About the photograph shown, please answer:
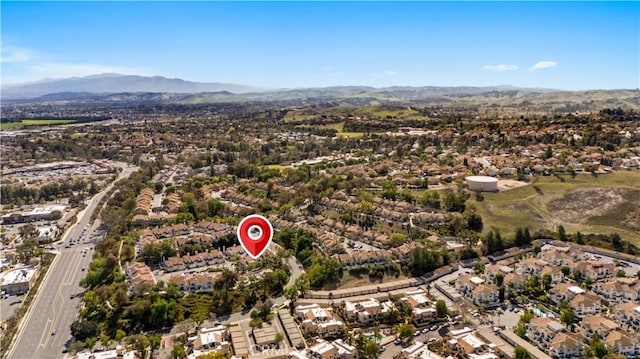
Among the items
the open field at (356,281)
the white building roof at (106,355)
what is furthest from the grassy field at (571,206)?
the white building roof at (106,355)

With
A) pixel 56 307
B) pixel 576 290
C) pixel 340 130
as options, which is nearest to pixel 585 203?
pixel 576 290

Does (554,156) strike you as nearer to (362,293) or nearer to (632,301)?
(632,301)

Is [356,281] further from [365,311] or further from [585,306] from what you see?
[585,306]

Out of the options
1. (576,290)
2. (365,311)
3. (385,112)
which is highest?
(385,112)

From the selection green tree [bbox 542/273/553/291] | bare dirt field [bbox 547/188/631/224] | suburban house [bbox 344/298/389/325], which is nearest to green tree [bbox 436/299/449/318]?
suburban house [bbox 344/298/389/325]

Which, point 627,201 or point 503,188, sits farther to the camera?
point 503,188

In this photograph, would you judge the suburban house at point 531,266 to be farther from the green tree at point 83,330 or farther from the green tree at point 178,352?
the green tree at point 83,330

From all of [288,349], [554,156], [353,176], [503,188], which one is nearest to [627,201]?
[503,188]
